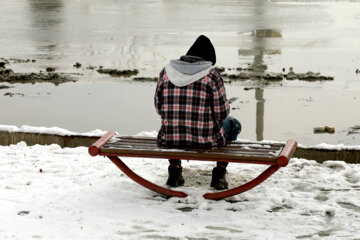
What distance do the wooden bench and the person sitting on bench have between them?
0.41 ft

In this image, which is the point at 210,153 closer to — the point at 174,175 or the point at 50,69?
the point at 174,175

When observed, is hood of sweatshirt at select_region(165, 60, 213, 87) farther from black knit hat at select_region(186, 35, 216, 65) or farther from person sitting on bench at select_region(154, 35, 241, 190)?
black knit hat at select_region(186, 35, 216, 65)

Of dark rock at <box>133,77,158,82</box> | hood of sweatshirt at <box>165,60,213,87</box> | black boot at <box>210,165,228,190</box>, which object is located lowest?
Answer: black boot at <box>210,165,228,190</box>

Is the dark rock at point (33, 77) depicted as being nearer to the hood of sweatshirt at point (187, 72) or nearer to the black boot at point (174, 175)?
the black boot at point (174, 175)

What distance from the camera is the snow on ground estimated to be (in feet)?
16.0

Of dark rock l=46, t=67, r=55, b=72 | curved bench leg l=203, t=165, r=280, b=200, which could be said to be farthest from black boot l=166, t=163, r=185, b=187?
dark rock l=46, t=67, r=55, b=72

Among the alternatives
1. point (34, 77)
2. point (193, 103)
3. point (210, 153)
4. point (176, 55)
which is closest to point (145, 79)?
point (34, 77)

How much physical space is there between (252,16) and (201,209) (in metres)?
16.3

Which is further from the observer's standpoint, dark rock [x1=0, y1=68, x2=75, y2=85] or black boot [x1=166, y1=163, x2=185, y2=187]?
dark rock [x1=0, y1=68, x2=75, y2=85]

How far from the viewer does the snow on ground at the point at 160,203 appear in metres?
4.88

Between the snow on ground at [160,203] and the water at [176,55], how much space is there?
88.9 inches

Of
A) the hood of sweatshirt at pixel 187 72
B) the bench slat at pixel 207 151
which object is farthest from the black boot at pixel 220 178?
the hood of sweatshirt at pixel 187 72

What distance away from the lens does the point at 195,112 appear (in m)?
5.56

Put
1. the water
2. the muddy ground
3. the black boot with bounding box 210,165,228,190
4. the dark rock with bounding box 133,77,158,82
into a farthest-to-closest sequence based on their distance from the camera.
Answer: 1. the muddy ground
2. the dark rock with bounding box 133,77,158,82
3. the water
4. the black boot with bounding box 210,165,228,190
